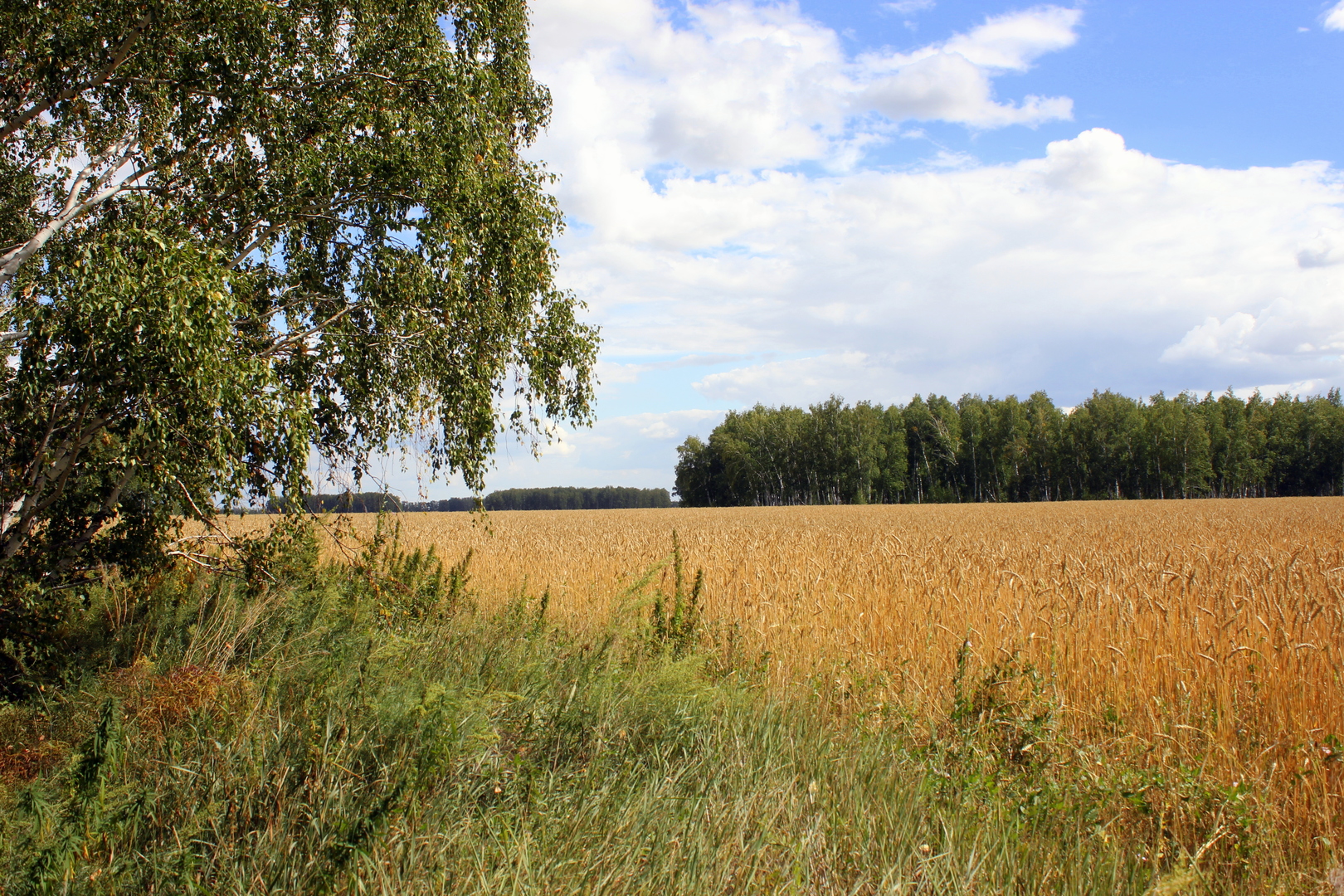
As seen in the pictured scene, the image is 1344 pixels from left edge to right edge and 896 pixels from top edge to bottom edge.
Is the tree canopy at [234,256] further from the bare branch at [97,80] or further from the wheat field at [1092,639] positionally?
the wheat field at [1092,639]

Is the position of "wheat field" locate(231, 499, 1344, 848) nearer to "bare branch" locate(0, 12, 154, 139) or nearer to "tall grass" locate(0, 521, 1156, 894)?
"tall grass" locate(0, 521, 1156, 894)

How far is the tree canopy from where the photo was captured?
4.77 metres

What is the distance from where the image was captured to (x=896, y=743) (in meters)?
4.37

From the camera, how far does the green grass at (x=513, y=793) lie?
107 inches

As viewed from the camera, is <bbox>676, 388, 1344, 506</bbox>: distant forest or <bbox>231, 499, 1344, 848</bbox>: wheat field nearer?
<bbox>231, 499, 1344, 848</bbox>: wheat field

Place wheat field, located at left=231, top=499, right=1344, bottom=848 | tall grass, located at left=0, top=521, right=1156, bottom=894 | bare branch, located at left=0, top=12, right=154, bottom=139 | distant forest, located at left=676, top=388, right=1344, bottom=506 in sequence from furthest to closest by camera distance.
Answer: distant forest, located at left=676, top=388, right=1344, bottom=506 < bare branch, located at left=0, top=12, right=154, bottom=139 < wheat field, located at left=231, top=499, right=1344, bottom=848 < tall grass, located at left=0, top=521, right=1156, bottom=894

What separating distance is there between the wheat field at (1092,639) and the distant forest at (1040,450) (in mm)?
66290

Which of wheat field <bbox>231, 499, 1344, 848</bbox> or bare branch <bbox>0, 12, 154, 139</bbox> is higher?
bare branch <bbox>0, 12, 154, 139</bbox>

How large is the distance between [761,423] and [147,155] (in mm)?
76889

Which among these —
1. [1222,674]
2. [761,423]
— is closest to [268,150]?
[1222,674]

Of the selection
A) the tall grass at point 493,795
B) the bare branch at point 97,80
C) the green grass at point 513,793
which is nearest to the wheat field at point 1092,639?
the green grass at point 513,793

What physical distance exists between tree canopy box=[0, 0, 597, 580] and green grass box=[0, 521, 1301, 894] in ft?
6.36

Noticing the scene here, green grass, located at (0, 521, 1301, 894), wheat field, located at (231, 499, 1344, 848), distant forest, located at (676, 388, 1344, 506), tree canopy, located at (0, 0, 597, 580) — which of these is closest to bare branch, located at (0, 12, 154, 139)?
tree canopy, located at (0, 0, 597, 580)

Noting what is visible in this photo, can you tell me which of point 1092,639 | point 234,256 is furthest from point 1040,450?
point 234,256
